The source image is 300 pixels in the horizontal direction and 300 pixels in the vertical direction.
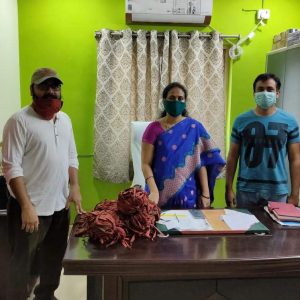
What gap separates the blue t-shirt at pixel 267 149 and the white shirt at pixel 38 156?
1.07 metres

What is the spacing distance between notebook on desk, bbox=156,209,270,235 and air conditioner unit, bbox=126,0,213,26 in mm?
2032

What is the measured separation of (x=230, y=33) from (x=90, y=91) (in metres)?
1.51

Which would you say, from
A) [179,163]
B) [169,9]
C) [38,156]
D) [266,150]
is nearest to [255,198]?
[266,150]

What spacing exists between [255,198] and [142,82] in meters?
1.66

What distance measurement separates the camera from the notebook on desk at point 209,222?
1370mm

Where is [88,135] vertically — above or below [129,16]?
below

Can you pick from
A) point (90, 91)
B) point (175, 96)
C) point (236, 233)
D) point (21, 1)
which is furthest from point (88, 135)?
point (236, 233)

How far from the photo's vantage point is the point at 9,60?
2809 millimetres

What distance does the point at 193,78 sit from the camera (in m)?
3.16

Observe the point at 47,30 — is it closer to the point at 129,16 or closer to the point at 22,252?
the point at 129,16

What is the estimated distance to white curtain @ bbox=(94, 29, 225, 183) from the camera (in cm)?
310

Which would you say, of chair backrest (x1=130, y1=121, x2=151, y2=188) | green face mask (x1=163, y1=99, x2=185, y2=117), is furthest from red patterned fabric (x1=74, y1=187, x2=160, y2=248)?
chair backrest (x1=130, y1=121, x2=151, y2=188)

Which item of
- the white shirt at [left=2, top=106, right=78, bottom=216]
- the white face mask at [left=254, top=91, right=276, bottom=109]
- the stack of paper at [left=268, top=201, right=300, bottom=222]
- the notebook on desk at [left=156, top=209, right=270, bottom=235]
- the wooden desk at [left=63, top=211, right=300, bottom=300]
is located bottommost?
the wooden desk at [left=63, top=211, right=300, bottom=300]

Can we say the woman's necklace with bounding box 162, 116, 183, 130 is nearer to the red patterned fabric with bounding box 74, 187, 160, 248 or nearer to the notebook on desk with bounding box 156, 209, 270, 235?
the notebook on desk with bounding box 156, 209, 270, 235
